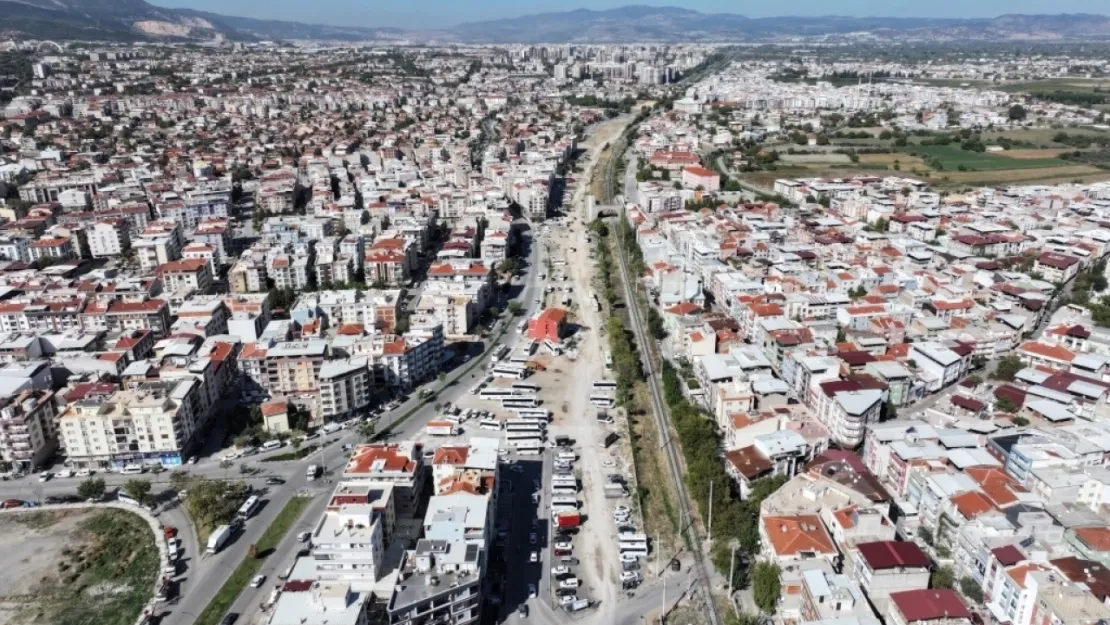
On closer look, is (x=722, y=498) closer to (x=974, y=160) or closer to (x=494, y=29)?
(x=974, y=160)

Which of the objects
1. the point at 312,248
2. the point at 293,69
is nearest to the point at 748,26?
the point at 293,69

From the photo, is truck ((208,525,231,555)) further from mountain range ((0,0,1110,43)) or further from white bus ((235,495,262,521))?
mountain range ((0,0,1110,43))

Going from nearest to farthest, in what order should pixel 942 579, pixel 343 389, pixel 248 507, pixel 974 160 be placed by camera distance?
pixel 942 579 → pixel 248 507 → pixel 343 389 → pixel 974 160

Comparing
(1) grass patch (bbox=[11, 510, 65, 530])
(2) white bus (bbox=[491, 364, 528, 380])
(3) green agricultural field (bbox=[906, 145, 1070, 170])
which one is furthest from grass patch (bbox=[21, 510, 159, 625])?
(3) green agricultural field (bbox=[906, 145, 1070, 170])

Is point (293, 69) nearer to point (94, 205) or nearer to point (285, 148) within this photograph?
point (285, 148)

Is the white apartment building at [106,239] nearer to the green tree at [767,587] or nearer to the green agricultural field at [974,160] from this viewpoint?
the green tree at [767,587]

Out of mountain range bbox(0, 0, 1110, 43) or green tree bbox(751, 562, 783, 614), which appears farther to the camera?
mountain range bbox(0, 0, 1110, 43)

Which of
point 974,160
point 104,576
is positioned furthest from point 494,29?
point 104,576
